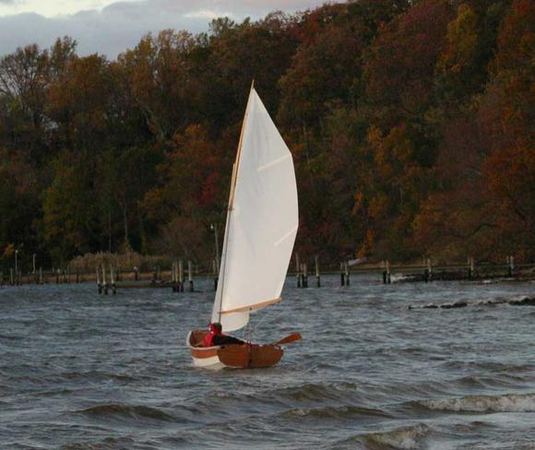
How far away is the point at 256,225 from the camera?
3388 cm

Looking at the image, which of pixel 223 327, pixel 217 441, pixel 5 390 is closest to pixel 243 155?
pixel 223 327

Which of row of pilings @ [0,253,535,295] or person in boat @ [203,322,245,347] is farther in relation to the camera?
row of pilings @ [0,253,535,295]

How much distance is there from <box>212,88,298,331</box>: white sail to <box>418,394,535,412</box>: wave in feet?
23.6

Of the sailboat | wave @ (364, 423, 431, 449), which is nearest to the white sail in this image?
the sailboat

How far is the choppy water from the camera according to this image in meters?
24.1

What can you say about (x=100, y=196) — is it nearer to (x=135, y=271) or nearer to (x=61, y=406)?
(x=135, y=271)

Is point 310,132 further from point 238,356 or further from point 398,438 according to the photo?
point 398,438

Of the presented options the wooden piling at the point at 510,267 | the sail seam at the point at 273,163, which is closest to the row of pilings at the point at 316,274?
the wooden piling at the point at 510,267

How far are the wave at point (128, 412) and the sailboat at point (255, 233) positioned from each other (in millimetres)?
5701

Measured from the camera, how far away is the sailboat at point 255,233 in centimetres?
3344

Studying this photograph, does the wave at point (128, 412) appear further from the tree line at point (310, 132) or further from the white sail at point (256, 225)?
the tree line at point (310, 132)

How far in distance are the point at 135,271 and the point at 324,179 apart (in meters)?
15.2

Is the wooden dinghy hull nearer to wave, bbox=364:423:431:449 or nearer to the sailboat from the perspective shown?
the sailboat

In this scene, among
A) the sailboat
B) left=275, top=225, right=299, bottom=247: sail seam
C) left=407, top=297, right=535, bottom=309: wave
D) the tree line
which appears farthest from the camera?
the tree line
